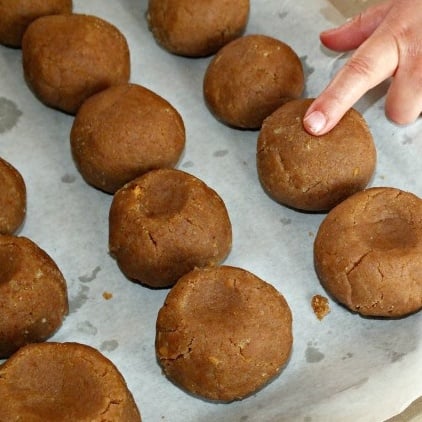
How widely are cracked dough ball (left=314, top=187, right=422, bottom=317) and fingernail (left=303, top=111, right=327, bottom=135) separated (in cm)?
26

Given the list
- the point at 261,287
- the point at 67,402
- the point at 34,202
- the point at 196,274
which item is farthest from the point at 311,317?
the point at 34,202

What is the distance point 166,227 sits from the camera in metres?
2.29

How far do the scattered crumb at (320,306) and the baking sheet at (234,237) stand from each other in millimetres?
20

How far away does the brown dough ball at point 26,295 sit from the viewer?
215 centimetres

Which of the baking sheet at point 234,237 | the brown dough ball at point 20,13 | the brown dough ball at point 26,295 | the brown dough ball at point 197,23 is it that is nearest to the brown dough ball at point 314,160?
the baking sheet at point 234,237

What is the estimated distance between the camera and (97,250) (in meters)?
2.52

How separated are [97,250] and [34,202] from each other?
0.31 meters

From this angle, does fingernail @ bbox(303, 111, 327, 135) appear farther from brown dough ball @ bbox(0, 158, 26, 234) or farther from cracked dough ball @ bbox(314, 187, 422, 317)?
brown dough ball @ bbox(0, 158, 26, 234)

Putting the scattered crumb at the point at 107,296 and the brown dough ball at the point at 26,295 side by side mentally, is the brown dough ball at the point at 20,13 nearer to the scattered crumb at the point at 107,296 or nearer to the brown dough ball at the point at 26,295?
the brown dough ball at the point at 26,295

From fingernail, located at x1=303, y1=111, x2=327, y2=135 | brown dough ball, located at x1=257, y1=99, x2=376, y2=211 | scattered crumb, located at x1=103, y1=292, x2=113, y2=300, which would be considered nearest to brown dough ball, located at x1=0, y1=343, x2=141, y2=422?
scattered crumb, located at x1=103, y1=292, x2=113, y2=300

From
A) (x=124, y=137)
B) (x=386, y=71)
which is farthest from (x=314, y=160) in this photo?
(x=124, y=137)

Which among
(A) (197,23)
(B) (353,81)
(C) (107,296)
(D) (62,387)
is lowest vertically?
(C) (107,296)

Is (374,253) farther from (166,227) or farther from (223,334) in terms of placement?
(166,227)

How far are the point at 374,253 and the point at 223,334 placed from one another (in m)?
0.55
